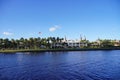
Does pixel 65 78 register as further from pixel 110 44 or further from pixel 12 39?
pixel 110 44

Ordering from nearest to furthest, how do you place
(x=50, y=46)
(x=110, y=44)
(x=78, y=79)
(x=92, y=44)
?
(x=78, y=79)
(x=50, y=46)
(x=110, y=44)
(x=92, y=44)

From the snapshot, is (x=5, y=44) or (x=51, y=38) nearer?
(x=5, y=44)

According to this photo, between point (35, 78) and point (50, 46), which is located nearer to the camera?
point (35, 78)

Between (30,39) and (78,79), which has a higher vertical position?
(30,39)

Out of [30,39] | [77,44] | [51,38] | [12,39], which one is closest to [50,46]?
[51,38]

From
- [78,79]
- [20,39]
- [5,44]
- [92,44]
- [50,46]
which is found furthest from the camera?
[92,44]

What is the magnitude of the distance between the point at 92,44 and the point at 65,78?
161672mm

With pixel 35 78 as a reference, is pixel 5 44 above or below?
above

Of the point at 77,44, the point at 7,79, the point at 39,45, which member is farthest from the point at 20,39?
the point at 7,79

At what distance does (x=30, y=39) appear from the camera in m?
142

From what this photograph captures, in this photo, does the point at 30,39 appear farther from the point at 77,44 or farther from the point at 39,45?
the point at 77,44

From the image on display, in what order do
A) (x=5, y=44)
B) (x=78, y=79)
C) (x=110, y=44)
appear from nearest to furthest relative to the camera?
(x=78, y=79) < (x=5, y=44) < (x=110, y=44)

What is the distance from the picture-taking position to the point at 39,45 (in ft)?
482

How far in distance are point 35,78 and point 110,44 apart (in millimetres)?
155370
